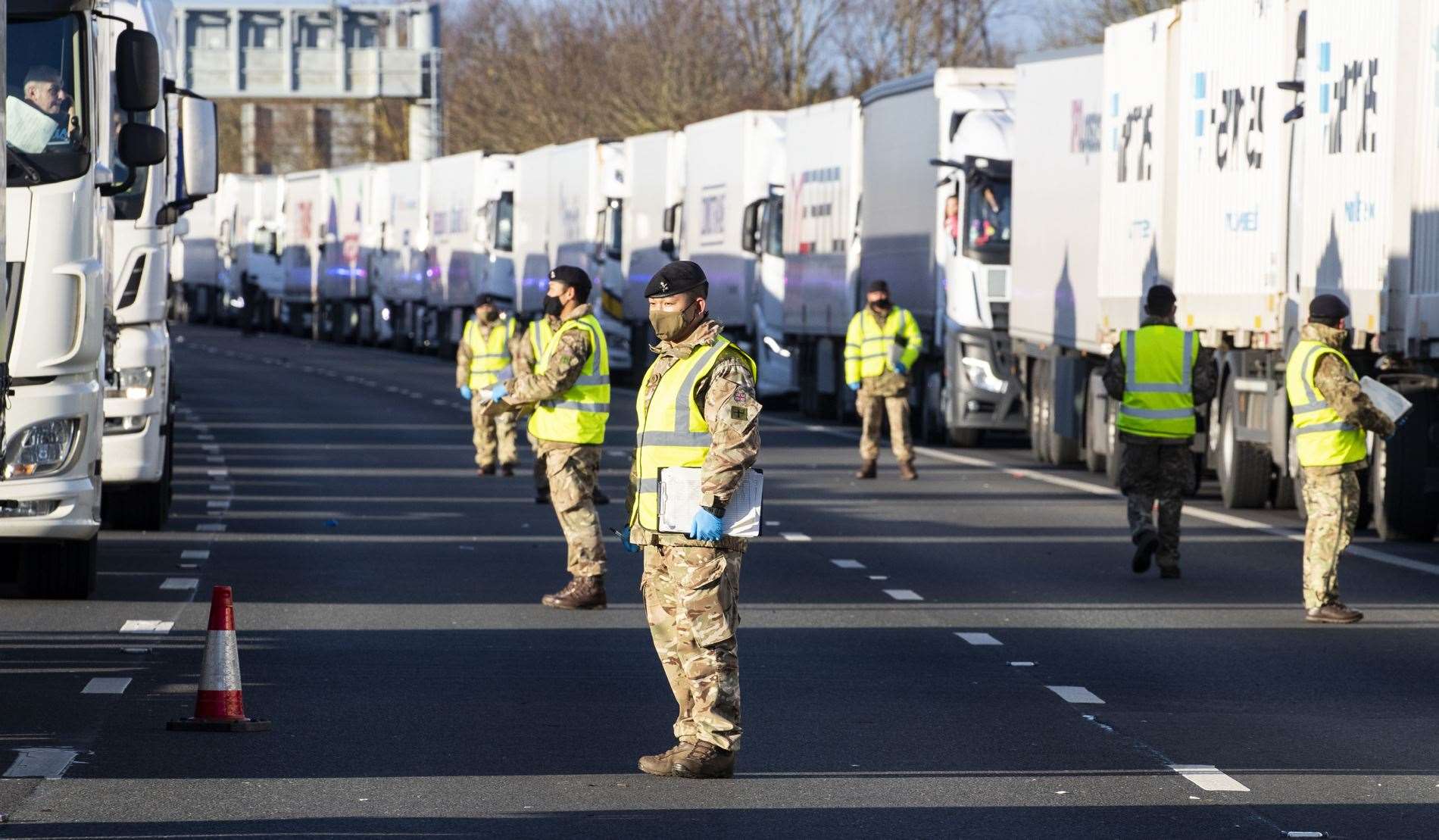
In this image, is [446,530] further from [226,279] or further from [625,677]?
[226,279]

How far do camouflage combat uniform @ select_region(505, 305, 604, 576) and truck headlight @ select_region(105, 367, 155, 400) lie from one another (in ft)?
12.8

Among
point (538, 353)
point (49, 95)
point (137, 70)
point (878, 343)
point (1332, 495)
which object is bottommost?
point (1332, 495)

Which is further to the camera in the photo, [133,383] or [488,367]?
[488,367]

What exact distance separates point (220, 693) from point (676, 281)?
2250 millimetres

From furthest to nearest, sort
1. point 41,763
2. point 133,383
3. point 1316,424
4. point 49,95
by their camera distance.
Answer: point 133,383 → point 1316,424 → point 49,95 → point 41,763

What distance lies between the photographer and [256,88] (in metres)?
84.1

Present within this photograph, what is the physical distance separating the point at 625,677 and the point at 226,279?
68.3 m

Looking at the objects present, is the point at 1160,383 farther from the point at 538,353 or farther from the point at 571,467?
the point at 571,467

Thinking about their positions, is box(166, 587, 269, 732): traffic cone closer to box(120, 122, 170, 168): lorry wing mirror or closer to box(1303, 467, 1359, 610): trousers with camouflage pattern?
box(120, 122, 170, 168): lorry wing mirror

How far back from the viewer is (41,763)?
9203 millimetres

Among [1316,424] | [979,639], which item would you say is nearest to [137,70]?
[979,639]

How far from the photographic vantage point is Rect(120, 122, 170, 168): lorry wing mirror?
1376 centimetres

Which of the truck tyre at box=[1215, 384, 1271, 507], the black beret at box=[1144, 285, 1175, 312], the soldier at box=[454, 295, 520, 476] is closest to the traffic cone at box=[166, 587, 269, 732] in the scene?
the black beret at box=[1144, 285, 1175, 312]

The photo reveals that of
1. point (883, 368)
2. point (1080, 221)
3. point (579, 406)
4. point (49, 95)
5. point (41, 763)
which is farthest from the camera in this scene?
point (1080, 221)
